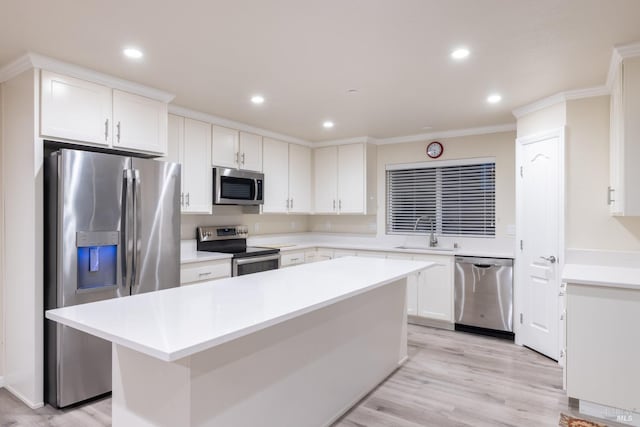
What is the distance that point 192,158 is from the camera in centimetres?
388

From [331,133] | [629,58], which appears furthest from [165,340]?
[331,133]

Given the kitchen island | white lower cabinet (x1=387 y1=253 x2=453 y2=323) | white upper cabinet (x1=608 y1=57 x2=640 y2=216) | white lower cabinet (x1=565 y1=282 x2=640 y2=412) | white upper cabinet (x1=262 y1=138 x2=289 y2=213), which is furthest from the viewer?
white upper cabinet (x1=262 y1=138 x2=289 y2=213)

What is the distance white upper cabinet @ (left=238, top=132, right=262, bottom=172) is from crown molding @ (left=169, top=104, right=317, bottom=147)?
0.08 meters

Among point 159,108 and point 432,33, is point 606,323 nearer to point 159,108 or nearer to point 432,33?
point 432,33

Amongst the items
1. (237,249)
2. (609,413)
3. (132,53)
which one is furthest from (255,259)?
(609,413)

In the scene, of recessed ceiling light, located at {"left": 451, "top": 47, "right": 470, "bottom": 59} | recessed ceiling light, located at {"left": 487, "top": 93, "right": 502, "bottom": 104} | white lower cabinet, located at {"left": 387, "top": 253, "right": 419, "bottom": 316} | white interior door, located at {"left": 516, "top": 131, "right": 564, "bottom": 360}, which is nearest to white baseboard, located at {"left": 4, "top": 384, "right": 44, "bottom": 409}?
white lower cabinet, located at {"left": 387, "top": 253, "right": 419, "bottom": 316}

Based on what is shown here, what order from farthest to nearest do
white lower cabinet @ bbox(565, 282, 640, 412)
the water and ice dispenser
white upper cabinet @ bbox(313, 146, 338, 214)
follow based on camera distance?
white upper cabinet @ bbox(313, 146, 338, 214), the water and ice dispenser, white lower cabinet @ bbox(565, 282, 640, 412)

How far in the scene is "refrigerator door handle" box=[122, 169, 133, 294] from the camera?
284 centimetres

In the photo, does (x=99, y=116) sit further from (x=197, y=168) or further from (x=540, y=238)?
(x=540, y=238)

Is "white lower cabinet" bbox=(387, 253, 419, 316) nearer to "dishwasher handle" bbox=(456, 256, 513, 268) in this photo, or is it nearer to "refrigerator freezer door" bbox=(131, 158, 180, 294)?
"dishwasher handle" bbox=(456, 256, 513, 268)

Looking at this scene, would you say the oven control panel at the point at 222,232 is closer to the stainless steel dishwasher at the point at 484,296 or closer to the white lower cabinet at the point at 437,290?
the white lower cabinet at the point at 437,290

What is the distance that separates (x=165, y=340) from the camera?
125 cm

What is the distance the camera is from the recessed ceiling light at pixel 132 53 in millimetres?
2441

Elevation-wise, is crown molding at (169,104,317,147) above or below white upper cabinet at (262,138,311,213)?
above
